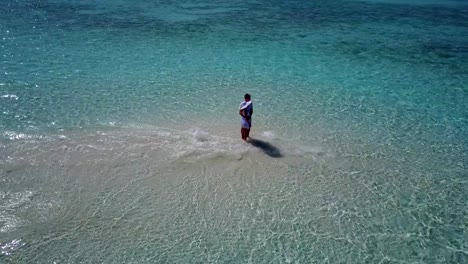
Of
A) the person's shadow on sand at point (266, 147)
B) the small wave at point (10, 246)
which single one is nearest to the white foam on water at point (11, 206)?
the small wave at point (10, 246)

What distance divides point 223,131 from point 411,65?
12.0 meters

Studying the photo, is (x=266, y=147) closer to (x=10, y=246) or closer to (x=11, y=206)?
(x=11, y=206)

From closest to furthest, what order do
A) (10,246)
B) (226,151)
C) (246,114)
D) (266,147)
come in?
(10,246)
(246,114)
(226,151)
(266,147)

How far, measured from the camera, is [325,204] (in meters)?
9.16

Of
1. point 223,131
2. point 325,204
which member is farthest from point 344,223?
point 223,131

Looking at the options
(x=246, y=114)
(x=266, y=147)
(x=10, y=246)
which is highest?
(x=246, y=114)

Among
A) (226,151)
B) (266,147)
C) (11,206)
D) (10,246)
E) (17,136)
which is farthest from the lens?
(266,147)

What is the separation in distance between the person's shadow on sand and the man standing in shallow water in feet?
0.92

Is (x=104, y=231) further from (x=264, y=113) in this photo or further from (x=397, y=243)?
(x=264, y=113)

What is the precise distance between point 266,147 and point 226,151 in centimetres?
117

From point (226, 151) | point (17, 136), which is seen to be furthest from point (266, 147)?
point (17, 136)

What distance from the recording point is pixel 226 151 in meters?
10.9

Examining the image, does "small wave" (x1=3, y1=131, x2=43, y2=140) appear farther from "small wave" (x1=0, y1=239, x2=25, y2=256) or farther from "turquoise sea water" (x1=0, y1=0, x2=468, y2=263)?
"small wave" (x1=0, y1=239, x2=25, y2=256)

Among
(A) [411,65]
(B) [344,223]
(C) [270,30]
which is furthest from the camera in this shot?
(C) [270,30]
